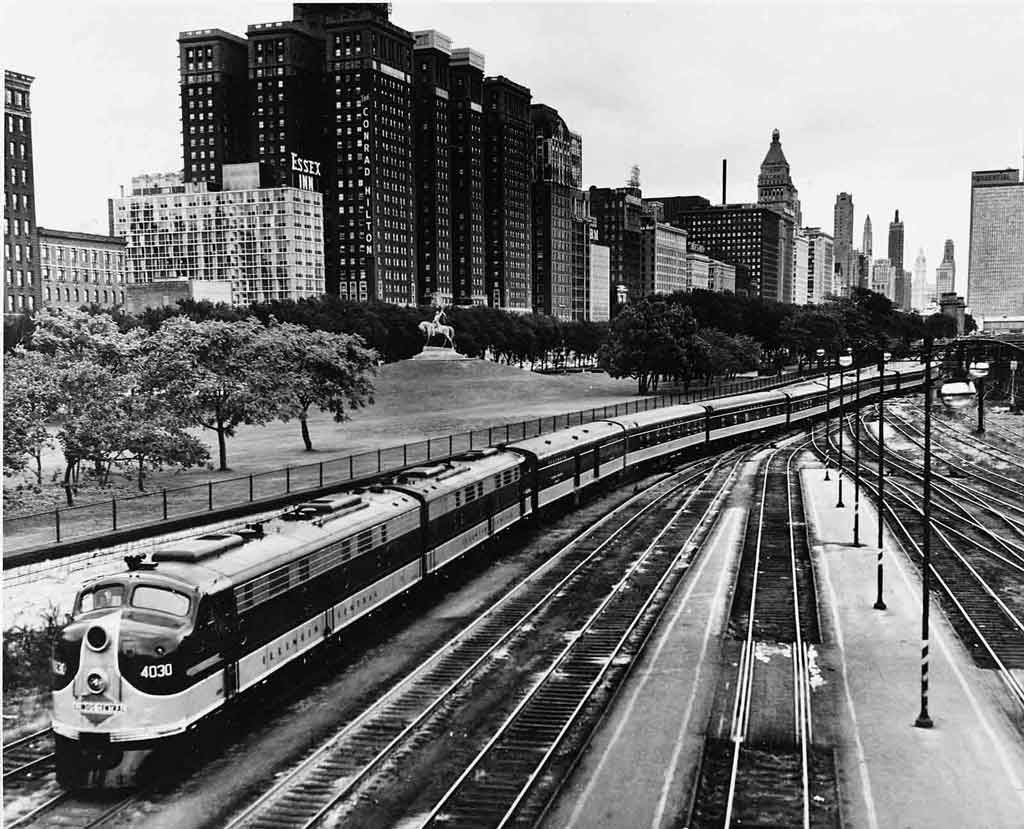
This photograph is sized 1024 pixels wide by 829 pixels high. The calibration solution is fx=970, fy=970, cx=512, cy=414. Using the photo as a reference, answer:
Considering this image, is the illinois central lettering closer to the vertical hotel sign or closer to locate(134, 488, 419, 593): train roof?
the vertical hotel sign

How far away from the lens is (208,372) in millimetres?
50156

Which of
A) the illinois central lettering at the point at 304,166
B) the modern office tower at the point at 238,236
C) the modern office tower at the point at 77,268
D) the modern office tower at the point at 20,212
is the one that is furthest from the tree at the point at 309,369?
the illinois central lettering at the point at 304,166

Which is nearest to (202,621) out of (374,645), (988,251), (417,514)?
(374,645)

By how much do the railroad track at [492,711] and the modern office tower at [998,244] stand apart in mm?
56321

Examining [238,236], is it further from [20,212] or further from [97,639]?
[97,639]

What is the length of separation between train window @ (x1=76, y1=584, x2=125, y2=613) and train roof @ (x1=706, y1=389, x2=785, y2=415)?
59.6 m

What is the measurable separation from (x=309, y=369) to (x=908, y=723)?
45.7 metres

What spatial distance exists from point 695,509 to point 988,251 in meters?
56.3

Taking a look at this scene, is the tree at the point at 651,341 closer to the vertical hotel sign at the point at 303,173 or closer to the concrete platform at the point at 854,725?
the concrete platform at the point at 854,725

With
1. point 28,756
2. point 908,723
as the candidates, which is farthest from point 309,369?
point 908,723

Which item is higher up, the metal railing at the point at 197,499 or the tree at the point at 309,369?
the tree at the point at 309,369

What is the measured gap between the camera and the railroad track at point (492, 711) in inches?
691

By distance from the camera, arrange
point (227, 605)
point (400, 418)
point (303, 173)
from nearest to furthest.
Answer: point (227, 605)
point (400, 418)
point (303, 173)

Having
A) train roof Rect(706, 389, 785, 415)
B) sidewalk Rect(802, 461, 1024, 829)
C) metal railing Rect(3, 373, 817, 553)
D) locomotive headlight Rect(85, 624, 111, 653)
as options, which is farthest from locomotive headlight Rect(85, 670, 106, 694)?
train roof Rect(706, 389, 785, 415)
